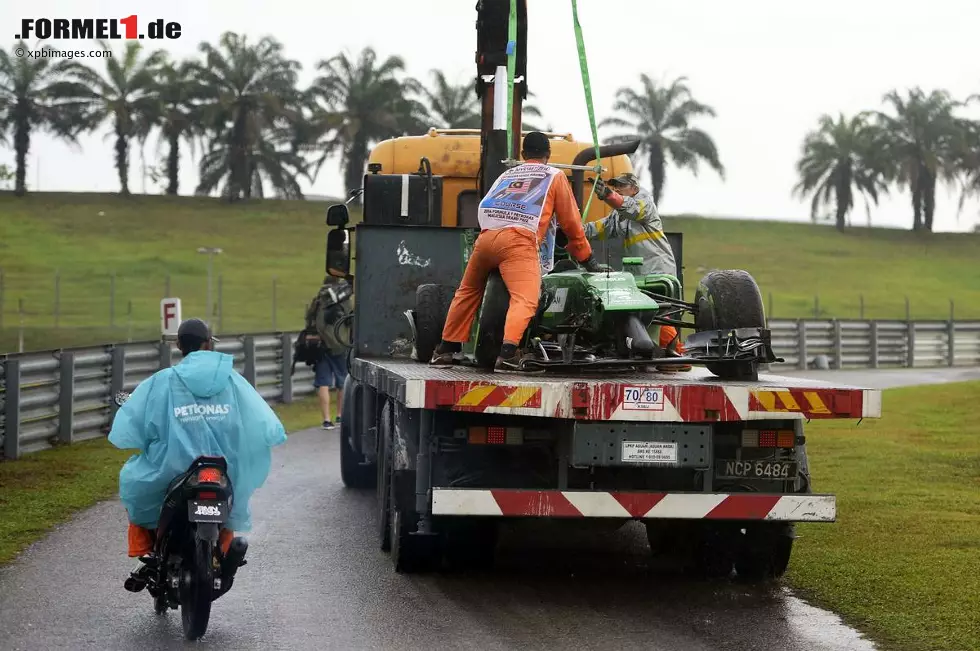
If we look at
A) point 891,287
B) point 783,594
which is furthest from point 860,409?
point 891,287

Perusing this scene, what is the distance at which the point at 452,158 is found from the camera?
43.3 feet

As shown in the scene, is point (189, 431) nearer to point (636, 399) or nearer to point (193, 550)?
point (193, 550)

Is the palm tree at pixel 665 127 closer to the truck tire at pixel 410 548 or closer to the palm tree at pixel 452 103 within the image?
the palm tree at pixel 452 103

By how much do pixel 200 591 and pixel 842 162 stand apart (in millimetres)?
69004

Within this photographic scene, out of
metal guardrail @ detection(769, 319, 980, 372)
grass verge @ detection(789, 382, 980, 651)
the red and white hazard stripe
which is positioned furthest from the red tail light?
metal guardrail @ detection(769, 319, 980, 372)

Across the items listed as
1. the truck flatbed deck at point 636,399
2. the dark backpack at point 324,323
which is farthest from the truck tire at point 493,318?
the dark backpack at point 324,323

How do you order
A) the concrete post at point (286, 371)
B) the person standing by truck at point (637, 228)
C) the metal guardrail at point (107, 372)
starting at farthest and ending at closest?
the concrete post at point (286, 371), the metal guardrail at point (107, 372), the person standing by truck at point (637, 228)

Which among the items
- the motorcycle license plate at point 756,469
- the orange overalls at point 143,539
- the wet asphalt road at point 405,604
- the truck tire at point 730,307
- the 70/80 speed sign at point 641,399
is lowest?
the wet asphalt road at point 405,604

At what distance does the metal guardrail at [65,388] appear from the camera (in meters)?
14.6

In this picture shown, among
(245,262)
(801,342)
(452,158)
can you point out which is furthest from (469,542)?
(245,262)

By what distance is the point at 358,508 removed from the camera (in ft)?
39.4

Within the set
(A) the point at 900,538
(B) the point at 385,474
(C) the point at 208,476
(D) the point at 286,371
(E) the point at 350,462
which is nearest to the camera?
(C) the point at 208,476

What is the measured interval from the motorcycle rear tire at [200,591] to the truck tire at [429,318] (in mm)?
3069

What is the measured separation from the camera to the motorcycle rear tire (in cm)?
708
